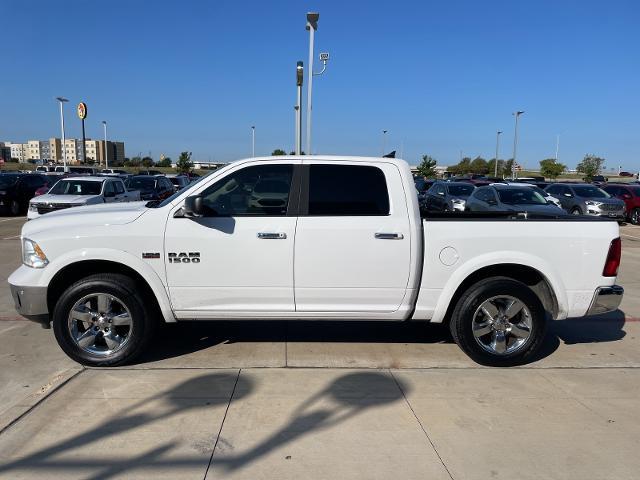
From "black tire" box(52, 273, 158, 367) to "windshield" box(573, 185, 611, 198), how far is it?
67.5ft

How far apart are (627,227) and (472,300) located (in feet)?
62.2

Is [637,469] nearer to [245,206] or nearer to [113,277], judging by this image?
[245,206]

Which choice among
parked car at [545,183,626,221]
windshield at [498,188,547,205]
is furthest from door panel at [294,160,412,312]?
parked car at [545,183,626,221]

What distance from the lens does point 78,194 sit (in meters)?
14.8

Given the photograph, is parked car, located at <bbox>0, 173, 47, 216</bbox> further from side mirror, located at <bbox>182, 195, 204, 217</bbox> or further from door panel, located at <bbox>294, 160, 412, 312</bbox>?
door panel, located at <bbox>294, 160, 412, 312</bbox>

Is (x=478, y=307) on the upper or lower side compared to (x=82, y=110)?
lower

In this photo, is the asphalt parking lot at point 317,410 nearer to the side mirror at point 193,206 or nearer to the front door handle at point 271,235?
the front door handle at point 271,235

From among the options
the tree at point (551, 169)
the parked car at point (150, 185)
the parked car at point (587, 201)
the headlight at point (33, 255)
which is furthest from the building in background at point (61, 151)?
the headlight at point (33, 255)

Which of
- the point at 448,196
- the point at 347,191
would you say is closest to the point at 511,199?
the point at 448,196

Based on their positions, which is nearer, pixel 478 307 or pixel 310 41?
pixel 478 307

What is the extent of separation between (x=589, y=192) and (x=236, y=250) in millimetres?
20527

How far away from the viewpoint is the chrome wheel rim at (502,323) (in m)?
4.72

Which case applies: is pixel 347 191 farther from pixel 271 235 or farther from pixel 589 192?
pixel 589 192

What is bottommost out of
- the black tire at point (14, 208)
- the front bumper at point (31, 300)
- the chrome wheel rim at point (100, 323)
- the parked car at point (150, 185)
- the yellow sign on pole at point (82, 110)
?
the black tire at point (14, 208)
